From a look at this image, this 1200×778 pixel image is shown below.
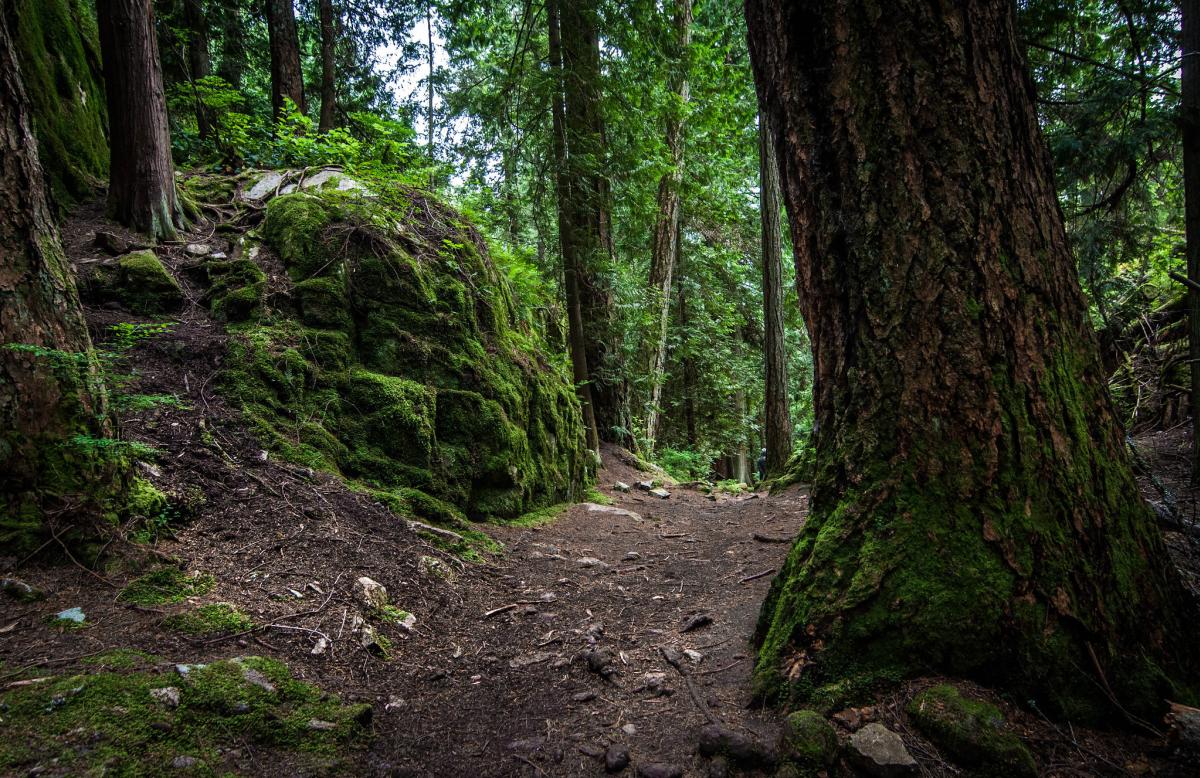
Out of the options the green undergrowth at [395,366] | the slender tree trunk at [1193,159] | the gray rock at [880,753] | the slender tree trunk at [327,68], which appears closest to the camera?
the gray rock at [880,753]

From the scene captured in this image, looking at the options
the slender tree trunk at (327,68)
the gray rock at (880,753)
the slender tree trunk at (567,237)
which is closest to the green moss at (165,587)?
the gray rock at (880,753)

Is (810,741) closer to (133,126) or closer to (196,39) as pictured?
(133,126)

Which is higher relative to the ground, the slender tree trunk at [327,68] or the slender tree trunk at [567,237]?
the slender tree trunk at [327,68]

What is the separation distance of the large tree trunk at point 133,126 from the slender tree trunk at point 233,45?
23.7 feet

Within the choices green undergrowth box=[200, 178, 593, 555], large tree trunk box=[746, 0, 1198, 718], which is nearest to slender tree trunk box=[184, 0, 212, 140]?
green undergrowth box=[200, 178, 593, 555]

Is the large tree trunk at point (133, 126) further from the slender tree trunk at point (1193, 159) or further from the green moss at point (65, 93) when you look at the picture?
the slender tree trunk at point (1193, 159)

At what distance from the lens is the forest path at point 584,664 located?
6.52ft

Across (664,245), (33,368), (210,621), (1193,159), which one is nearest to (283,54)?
(664,245)

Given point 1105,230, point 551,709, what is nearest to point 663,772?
point 551,709

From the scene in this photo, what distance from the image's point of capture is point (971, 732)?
1717 millimetres

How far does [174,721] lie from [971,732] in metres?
2.53

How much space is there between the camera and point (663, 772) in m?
1.79

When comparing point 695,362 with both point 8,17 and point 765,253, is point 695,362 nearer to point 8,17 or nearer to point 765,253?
point 765,253

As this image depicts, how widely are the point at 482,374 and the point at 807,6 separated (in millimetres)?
4202
